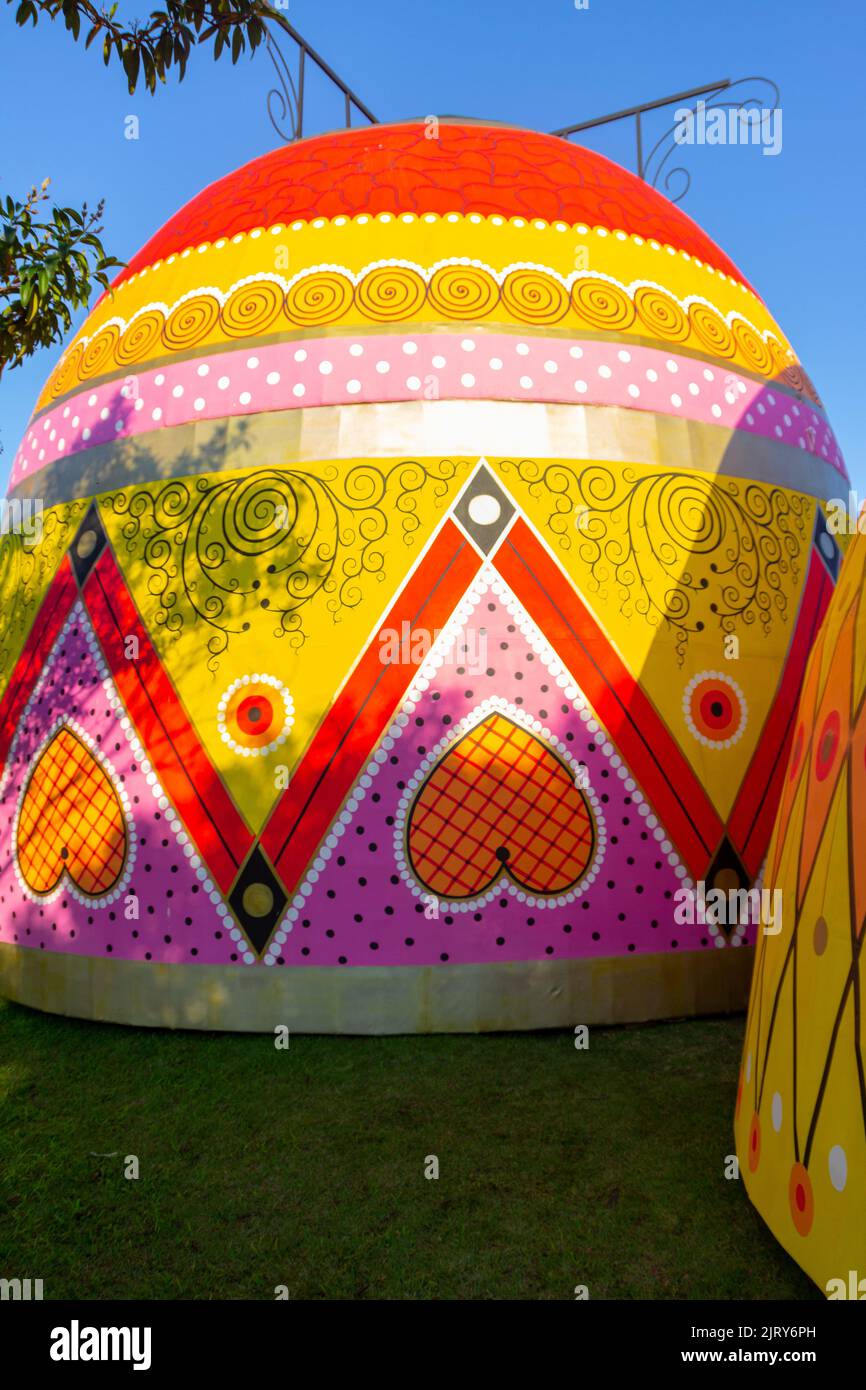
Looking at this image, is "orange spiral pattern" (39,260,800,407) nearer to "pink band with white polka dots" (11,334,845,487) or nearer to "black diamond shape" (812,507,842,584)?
"pink band with white polka dots" (11,334,845,487)

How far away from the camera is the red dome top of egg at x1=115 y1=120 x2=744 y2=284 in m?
7.01

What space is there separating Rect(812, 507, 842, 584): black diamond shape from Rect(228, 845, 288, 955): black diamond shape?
468 cm

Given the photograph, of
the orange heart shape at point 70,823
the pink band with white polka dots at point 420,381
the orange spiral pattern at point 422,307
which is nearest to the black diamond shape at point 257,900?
the orange heart shape at point 70,823

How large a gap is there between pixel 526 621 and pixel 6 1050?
4250 mm

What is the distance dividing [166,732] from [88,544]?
1.65 metres

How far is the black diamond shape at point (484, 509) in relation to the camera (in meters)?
6.18

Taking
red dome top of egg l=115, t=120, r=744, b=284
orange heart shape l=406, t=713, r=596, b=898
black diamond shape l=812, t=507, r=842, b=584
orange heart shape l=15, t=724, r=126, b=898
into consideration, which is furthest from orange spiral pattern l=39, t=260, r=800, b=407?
orange heart shape l=15, t=724, r=126, b=898

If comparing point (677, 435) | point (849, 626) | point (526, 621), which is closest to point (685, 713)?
point (526, 621)

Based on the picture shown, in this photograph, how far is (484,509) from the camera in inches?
244

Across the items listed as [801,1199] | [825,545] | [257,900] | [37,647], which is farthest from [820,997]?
[37,647]

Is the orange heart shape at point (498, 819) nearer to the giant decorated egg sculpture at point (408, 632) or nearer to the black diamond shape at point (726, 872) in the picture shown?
the giant decorated egg sculpture at point (408, 632)

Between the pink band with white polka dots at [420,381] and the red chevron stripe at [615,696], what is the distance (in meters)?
1.10
